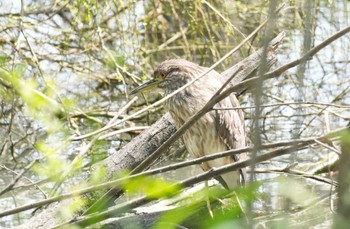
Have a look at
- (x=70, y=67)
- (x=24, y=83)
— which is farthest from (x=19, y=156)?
(x=24, y=83)

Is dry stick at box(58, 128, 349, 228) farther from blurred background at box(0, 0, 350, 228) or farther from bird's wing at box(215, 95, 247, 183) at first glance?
blurred background at box(0, 0, 350, 228)

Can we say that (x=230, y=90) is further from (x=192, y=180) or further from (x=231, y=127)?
(x=231, y=127)

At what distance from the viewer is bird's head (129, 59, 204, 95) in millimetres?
5488

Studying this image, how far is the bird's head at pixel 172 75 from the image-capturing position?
18.0 ft

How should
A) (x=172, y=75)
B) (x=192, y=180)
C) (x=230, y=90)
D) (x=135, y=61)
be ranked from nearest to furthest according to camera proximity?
(x=192, y=180) < (x=230, y=90) < (x=172, y=75) < (x=135, y=61)

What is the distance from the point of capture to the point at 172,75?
555 centimetres

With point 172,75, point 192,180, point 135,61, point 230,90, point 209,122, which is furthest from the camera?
point 135,61

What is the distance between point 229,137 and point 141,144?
2.02 feet

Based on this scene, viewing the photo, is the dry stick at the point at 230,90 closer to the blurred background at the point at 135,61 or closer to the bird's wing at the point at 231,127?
the bird's wing at the point at 231,127

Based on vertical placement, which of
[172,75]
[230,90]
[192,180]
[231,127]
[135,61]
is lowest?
[192,180]

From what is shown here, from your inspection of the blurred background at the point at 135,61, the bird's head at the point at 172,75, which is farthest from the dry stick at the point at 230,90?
the blurred background at the point at 135,61

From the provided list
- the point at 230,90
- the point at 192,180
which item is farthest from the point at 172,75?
the point at 192,180

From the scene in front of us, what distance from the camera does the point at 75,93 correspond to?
7.92m

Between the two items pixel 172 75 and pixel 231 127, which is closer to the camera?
pixel 231 127
